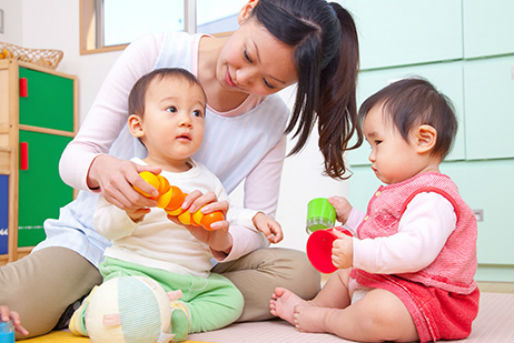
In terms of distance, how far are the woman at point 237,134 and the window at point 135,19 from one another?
5.20 feet

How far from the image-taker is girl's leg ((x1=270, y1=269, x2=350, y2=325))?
42.7 inches

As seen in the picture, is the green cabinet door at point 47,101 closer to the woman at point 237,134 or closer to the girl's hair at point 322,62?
the woman at point 237,134

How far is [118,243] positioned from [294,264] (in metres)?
0.40

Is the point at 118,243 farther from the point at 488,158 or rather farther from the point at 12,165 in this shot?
the point at 12,165

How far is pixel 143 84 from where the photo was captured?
106cm

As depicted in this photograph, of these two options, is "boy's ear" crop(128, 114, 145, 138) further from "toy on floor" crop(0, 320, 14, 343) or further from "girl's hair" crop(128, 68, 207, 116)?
"toy on floor" crop(0, 320, 14, 343)

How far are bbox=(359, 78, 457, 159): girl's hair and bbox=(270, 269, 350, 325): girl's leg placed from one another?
318 millimetres

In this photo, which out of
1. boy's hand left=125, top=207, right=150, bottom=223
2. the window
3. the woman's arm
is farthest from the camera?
Result: the window

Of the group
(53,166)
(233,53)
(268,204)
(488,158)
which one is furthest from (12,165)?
(488,158)

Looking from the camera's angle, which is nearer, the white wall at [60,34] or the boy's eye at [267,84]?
the boy's eye at [267,84]

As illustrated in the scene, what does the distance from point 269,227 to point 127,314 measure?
1.13ft

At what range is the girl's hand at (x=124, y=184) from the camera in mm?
824

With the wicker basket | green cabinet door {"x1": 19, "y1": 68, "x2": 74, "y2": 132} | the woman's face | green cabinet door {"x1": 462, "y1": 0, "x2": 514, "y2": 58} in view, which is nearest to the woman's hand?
the woman's face

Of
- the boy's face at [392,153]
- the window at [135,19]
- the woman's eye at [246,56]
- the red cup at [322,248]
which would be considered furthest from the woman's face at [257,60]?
the window at [135,19]
